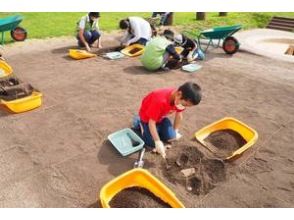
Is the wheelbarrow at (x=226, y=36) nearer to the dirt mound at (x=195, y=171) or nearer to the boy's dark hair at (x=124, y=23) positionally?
the boy's dark hair at (x=124, y=23)

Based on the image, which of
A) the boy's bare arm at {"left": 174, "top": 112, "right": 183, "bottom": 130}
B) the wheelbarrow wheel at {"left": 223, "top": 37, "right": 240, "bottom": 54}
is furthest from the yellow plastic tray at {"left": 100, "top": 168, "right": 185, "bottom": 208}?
the wheelbarrow wheel at {"left": 223, "top": 37, "right": 240, "bottom": 54}

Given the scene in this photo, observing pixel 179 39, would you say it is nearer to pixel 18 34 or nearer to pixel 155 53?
pixel 155 53

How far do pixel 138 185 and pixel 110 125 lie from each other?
147 centimetres

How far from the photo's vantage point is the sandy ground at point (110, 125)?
3.28 meters

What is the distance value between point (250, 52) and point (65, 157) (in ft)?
19.1

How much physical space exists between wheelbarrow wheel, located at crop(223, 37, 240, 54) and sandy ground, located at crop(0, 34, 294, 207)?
254 mm

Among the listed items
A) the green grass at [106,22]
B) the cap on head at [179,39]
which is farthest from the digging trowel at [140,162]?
the green grass at [106,22]

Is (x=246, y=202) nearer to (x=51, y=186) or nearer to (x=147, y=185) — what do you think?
(x=147, y=185)

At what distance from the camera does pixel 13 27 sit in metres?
7.41

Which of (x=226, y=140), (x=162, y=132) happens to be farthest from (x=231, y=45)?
(x=162, y=132)

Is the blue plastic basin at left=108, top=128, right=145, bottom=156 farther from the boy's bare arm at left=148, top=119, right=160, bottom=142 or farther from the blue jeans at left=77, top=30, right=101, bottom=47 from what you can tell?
the blue jeans at left=77, top=30, right=101, bottom=47

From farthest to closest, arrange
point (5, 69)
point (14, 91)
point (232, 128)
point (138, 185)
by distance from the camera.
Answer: point (5, 69)
point (14, 91)
point (232, 128)
point (138, 185)

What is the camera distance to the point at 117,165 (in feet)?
12.0

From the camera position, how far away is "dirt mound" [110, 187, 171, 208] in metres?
2.96
